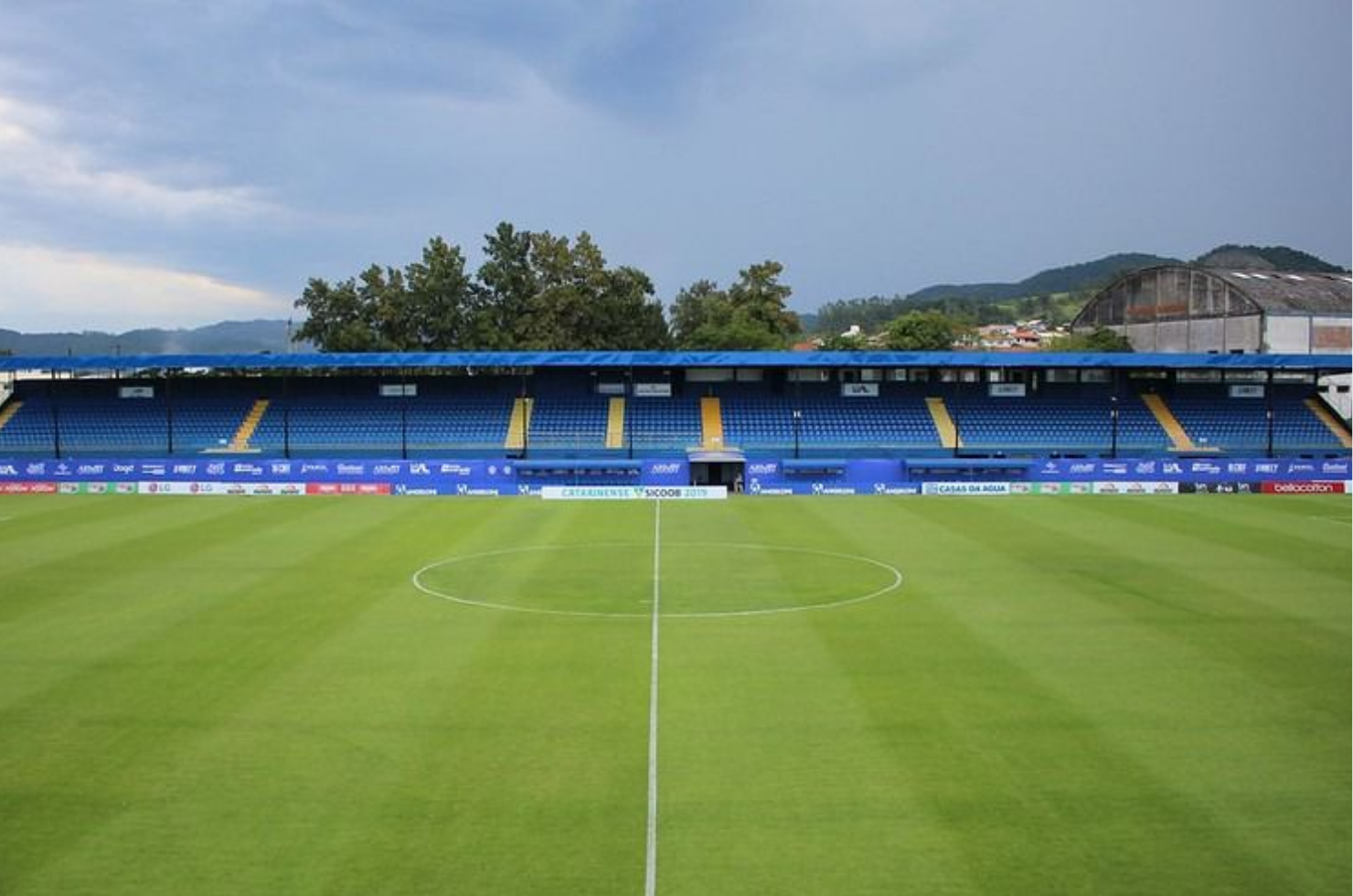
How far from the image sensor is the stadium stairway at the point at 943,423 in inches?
2100

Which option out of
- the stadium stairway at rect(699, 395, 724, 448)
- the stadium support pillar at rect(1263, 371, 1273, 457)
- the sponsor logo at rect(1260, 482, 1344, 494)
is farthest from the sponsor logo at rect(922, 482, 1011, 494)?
the stadium support pillar at rect(1263, 371, 1273, 457)

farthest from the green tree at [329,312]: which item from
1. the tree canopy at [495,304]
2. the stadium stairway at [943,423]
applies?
the stadium stairway at [943,423]

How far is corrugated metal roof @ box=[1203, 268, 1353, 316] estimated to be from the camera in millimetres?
76500

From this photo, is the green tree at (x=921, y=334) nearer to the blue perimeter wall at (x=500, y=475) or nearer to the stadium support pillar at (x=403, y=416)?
the blue perimeter wall at (x=500, y=475)

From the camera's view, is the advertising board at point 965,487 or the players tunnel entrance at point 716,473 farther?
the players tunnel entrance at point 716,473

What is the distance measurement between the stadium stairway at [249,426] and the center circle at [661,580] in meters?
28.4

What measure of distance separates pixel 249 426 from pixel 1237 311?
63.6 m

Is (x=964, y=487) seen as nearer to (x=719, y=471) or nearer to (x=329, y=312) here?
(x=719, y=471)

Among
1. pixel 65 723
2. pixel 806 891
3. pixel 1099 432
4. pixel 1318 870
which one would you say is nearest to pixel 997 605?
pixel 1318 870

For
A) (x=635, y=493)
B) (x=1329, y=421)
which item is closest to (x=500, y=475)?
(x=635, y=493)

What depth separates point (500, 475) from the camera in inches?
1809

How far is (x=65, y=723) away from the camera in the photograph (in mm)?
15695

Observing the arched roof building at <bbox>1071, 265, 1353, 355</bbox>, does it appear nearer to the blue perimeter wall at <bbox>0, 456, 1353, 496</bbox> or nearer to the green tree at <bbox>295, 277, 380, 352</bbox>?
the blue perimeter wall at <bbox>0, 456, 1353, 496</bbox>

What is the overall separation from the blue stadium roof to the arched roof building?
19586mm
